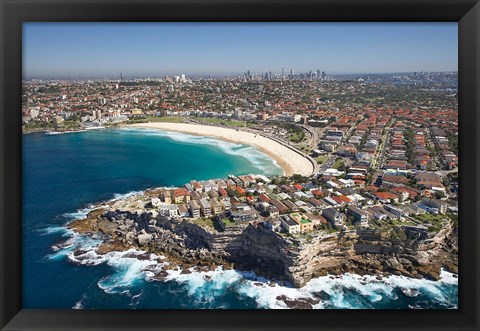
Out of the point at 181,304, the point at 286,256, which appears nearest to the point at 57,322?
the point at 181,304

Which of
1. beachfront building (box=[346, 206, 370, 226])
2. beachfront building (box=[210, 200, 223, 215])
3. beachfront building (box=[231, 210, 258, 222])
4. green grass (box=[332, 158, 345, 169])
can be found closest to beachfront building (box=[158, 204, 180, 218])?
beachfront building (box=[210, 200, 223, 215])

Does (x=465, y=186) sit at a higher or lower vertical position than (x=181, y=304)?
higher

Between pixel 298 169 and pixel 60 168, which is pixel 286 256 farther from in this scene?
pixel 60 168

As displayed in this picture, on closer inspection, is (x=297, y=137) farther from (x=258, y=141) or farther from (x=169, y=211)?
(x=169, y=211)

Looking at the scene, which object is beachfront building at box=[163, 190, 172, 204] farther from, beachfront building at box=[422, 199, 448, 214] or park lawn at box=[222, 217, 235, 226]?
beachfront building at box=[422, 199, 448, 214]

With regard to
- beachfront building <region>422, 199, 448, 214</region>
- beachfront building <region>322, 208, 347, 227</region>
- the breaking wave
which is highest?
beachfront building <region>422, 199, 448, 214</region>

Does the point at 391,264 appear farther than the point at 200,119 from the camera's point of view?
No
